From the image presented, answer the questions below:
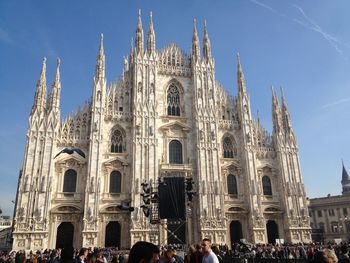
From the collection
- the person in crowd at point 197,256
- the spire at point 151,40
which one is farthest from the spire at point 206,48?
the person in crowd at point 197,256

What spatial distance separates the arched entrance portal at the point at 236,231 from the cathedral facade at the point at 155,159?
101mm

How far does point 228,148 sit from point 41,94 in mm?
21094

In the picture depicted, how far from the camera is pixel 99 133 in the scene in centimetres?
3156

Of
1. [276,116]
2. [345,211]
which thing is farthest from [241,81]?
[345,211]

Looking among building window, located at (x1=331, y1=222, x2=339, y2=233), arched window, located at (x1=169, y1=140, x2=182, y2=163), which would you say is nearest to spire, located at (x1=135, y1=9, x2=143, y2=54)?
arched window, located at (x1=169, y1=140, x2=182, y2=163)

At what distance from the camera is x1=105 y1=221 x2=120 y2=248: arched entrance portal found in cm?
2970

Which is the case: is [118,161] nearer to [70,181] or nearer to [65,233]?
[70,181]

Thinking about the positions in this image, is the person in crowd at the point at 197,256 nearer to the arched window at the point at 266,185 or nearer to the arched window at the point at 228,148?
the arched window at the point at 228,148

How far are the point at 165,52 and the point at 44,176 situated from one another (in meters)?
19.8

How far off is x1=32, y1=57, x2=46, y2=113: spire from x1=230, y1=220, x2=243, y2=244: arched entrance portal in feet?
75.7

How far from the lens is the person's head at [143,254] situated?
2.87 meters

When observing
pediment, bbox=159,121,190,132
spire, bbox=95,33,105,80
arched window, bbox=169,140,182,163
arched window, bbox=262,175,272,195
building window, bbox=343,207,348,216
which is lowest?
building window, bbox=343,207,348,216

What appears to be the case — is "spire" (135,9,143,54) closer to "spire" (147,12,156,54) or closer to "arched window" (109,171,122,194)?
"spire" (147,12,156,54)

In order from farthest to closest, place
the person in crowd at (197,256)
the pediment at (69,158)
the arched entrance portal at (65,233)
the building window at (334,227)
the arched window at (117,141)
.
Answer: the building window at (334,227)
the arched window at (117,141)
the pediment at (69,158)
the arched entrance portal at (65,233)
the person in crowd at (197,256)
